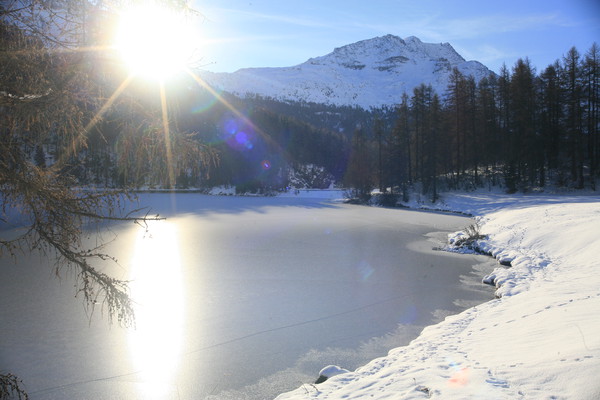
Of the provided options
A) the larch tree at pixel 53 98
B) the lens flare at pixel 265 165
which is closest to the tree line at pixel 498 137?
the lens flare at pixel 265 165

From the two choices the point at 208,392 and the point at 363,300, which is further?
the point at 363,300

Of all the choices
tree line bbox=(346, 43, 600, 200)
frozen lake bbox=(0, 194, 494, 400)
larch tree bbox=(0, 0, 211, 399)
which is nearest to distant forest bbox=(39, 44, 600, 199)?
tree line bbox=(346, 43, 600, 200)

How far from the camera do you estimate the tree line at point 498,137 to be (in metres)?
30.9

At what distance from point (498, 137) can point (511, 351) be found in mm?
38207

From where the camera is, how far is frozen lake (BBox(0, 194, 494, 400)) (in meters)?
6.21

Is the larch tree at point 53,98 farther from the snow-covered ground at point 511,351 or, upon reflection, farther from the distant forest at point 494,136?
the distant forest at point 494,136

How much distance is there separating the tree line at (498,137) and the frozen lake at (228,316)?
21364mm

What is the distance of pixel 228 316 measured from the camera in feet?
29.1

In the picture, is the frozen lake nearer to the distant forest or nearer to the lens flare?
the distant forest

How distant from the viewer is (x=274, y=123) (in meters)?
94.7

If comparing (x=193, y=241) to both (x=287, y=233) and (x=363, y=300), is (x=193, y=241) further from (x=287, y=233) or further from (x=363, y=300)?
(x=363, y=300)

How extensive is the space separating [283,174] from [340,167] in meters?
22.8

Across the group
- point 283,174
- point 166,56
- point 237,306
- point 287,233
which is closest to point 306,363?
point 237,306

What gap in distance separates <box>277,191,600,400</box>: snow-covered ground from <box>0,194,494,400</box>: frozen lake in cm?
85
